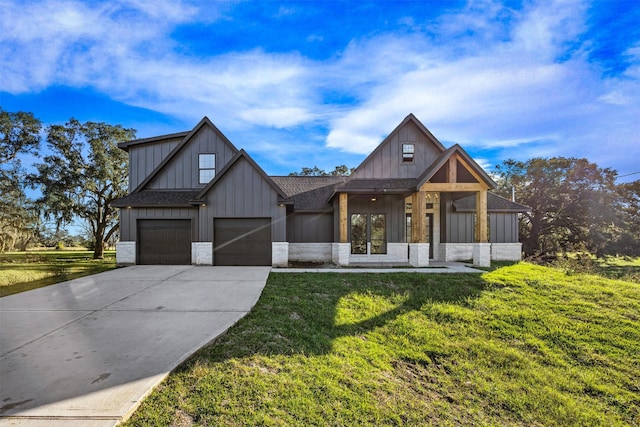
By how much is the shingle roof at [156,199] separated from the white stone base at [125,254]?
1.78 m

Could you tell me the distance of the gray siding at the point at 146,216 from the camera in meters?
12.5

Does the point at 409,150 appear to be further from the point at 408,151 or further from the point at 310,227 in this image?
the point at 310,227

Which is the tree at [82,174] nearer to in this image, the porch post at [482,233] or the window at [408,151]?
the window at [408,151]

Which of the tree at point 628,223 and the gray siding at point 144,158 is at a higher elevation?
the gray siding at point 144,158

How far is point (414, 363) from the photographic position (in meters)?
4.52

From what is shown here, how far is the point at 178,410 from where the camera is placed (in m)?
2.91

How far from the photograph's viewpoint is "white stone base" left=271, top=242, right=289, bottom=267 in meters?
11.7

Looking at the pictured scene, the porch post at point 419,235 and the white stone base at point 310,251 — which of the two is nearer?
the porch post at point 419,235

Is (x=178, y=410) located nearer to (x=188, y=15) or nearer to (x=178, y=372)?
(x=178, y=372)

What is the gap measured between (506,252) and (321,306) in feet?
43.5

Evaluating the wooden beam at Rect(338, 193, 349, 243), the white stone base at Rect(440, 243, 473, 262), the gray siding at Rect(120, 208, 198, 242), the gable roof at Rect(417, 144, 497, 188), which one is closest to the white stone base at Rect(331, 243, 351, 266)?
the wooden beam at Rect(338, 193, 349, 243)

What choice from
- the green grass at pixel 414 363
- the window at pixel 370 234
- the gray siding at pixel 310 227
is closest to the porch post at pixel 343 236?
the window at pixel 370 234

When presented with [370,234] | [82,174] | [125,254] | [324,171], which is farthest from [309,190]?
[324,171]

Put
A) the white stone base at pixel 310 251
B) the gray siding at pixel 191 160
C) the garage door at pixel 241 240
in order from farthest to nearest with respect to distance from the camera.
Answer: the white stone base at pixel 310 251 → the gray siding at pixel 191 160 → the garage door at pixel 241 240
